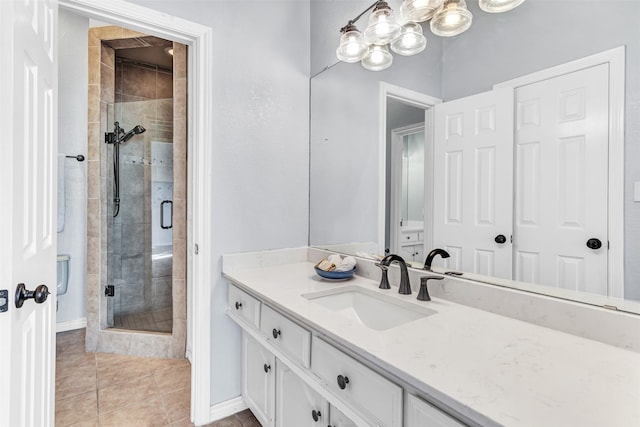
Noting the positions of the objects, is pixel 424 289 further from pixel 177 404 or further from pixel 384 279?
pixel 177 404

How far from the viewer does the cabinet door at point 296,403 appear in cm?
114

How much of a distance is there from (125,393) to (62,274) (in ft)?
4.49

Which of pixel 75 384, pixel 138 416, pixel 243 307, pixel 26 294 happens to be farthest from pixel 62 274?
pixel 26 294

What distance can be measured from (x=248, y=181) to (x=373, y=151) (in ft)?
2.40

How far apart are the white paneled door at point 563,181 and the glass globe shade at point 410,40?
1.79 ft

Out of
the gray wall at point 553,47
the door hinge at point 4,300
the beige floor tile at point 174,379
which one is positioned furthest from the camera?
the beige floor tile at point 174,379

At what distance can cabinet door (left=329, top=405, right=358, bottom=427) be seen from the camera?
1029mm

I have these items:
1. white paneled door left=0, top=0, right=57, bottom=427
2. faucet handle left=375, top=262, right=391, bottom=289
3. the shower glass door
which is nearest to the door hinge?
white paneled door left=0, top=0, right=57, bottom=427

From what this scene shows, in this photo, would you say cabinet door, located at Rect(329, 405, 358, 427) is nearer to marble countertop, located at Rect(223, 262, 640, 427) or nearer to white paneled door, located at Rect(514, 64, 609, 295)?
marble countertop, located at Rect(223, 262, 640, 427)

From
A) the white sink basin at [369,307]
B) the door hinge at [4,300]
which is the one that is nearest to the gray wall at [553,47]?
the white sink basin at [369,307]

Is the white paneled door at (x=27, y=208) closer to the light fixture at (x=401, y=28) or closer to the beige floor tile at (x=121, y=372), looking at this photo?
the beige floor tile at (x=121, y=372)

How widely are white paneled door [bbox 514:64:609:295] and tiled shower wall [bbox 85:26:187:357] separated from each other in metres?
2.19

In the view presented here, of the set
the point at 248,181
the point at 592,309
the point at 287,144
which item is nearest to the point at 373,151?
the point at 287,144

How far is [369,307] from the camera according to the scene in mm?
1434
